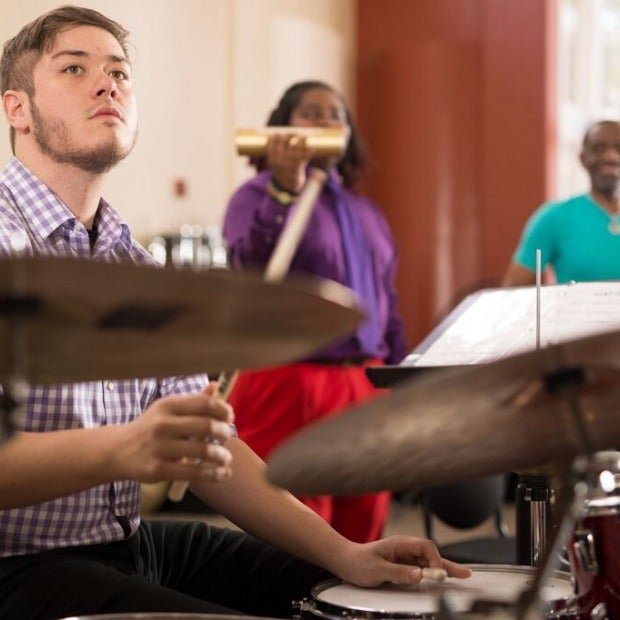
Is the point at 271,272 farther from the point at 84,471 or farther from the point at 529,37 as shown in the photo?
the point at 529,37

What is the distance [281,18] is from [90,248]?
3.88 metres

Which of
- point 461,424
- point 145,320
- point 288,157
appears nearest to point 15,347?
point 145,320

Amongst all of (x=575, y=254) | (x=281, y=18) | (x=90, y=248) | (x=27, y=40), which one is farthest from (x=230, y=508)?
(x=281, y=18)

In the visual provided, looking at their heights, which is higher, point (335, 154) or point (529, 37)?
point (529, 37)

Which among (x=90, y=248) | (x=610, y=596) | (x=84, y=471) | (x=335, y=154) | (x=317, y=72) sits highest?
(x=317, y=72)

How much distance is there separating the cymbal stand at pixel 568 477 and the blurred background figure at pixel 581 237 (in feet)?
8.31

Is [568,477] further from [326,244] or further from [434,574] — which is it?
[326,244]

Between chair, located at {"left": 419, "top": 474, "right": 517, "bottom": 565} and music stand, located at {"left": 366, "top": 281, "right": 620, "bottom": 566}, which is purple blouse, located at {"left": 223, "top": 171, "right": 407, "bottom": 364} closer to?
chair, located at {"left": 419, "top": 474, "right": 517, "bottom": 565}

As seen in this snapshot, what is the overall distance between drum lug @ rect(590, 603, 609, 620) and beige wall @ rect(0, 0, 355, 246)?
3.22 metres

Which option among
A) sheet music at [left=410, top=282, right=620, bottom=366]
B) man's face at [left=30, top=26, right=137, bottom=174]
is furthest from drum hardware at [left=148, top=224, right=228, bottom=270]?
man's face at [left=30, top=26, right=137, bottom=174]

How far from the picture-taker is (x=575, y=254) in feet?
12.0

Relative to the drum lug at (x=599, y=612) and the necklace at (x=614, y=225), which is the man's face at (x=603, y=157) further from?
the drum lug at (x=599, y=612)

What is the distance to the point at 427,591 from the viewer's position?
1.53 m

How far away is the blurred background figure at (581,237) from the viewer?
3.65 m
